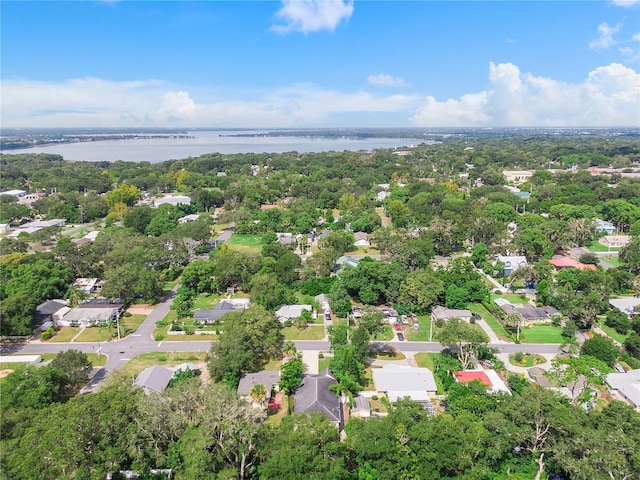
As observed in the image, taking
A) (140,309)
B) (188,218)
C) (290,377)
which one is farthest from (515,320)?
(188,218)

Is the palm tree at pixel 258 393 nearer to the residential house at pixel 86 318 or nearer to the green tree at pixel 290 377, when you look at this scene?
the green tree at pixel 290 377

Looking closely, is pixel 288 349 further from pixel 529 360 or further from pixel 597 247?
pixel 597 247

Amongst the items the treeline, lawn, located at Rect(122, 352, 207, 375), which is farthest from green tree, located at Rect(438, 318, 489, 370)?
lawn, located at Rect(122, 352, 207, 375)

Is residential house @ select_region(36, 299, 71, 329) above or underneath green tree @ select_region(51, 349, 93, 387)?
underneath

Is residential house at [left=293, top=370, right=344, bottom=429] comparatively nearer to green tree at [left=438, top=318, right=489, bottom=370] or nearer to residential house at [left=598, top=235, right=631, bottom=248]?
green tree at [left=438, top=318, right=489, bottom=370]

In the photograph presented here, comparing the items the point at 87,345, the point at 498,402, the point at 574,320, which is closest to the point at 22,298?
the point at 87,345

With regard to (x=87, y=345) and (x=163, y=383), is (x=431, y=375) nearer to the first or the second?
(x=163, y=383)
